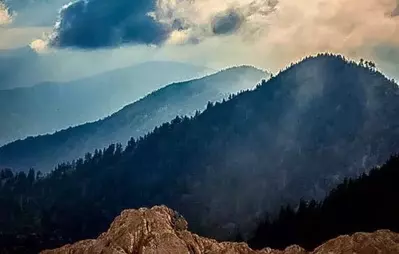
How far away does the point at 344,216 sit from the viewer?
36719 mm

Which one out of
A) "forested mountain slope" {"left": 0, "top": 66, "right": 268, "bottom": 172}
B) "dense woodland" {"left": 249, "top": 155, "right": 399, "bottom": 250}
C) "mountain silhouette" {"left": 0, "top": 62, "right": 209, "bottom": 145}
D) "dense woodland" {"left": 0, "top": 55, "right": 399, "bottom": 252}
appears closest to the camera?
"dense woodland" {"left": 249, "top": 155, "right": 399, "bottom": 250}

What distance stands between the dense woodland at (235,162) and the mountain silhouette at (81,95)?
22.4 ft

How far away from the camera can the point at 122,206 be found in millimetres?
65000

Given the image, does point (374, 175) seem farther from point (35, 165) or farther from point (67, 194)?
point (35, 165)

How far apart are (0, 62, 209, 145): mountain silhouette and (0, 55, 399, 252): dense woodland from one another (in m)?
6.84

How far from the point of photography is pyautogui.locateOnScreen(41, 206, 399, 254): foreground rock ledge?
21.4 meters

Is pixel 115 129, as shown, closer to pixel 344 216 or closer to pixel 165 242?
pixel 344 216

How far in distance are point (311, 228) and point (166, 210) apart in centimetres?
1415

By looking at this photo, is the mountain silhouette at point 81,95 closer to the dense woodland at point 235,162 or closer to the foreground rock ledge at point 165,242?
the dense woodland at point 235,162

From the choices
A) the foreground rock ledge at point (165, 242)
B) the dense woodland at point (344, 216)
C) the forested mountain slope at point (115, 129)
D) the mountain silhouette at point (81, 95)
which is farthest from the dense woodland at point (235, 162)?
the foreground rock ledge at point (165, 242)

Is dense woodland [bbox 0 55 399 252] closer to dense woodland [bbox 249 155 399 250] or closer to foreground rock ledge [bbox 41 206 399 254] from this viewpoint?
dense woodland [bbox 249 155 399 250]

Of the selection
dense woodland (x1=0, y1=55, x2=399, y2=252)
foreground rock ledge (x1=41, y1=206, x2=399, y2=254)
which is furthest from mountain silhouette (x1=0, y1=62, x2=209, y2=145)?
foreground rock ledge (x1=41, y1=206, x2=399, y2=254)

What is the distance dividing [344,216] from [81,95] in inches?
1529

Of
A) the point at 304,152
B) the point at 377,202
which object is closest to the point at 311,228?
the point at 377,202
